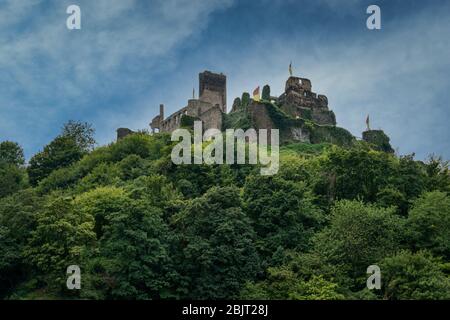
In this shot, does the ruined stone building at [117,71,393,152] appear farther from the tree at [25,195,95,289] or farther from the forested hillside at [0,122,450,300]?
the tree at [25,195,95,289]

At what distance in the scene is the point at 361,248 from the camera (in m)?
44.8

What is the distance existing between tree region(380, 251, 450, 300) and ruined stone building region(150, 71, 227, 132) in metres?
45.5

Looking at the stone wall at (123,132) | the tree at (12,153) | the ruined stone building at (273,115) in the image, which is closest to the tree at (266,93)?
the ruined stone building at (273,115)

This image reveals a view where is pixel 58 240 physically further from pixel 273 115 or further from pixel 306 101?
pixel 306 101

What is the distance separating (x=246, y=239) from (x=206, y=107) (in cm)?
4416

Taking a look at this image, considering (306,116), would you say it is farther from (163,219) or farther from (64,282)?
(64,282)

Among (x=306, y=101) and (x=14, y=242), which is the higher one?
(x=306, y=101)

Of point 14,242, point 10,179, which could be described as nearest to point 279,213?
point 14,242

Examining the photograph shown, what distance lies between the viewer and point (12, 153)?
85.4 metres

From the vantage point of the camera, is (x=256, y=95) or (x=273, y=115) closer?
(x=273, y=115)

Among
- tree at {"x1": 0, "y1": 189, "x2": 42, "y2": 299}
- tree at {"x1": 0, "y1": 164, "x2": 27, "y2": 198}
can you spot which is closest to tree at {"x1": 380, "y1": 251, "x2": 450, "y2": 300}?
tree at {"x1": 0, "y1": 189, "x2": 42, "y2": 299}

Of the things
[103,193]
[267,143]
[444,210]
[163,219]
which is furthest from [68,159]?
[444,210]

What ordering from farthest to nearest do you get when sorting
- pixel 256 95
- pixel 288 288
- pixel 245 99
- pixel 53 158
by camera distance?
pixel 245 99
pixel 256 95
pixel 53 158
pixel 288 288
